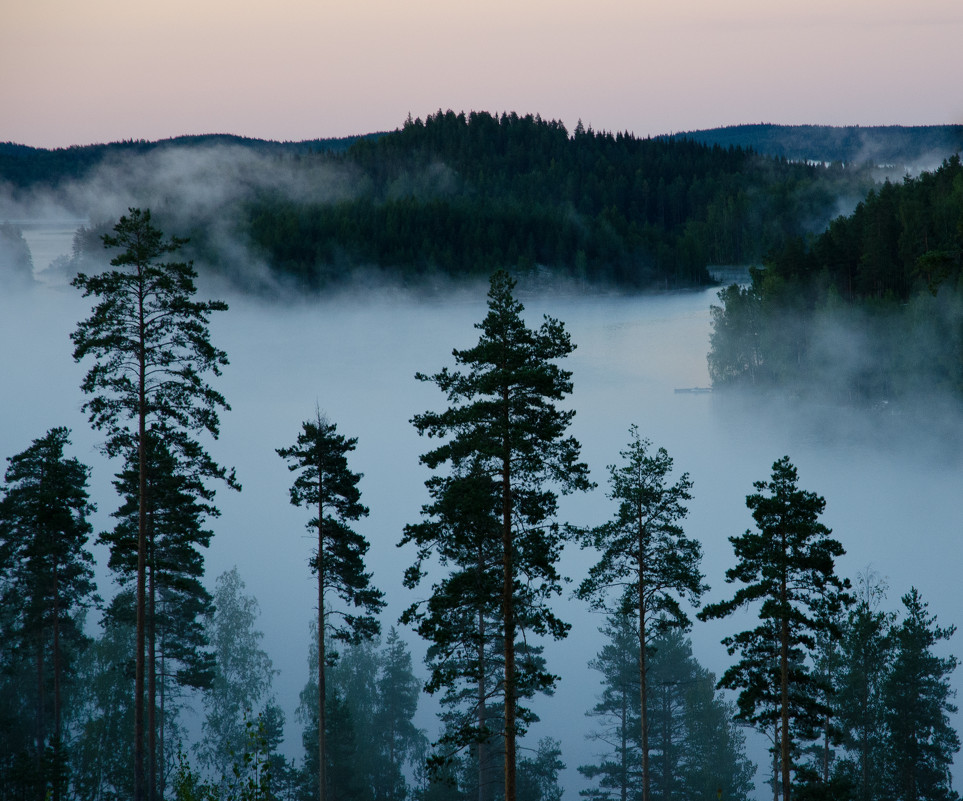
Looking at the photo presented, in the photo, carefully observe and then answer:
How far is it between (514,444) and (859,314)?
90496mm

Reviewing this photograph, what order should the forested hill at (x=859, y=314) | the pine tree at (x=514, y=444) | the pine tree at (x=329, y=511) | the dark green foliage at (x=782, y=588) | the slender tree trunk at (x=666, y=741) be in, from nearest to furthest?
1. the pine tree at (x=514, y=444)
2. the dark green foliage at (x=782, y=588)
3. the pine tree at (x=329, y=511)
4. the slender tree trunk at (x=666, y=741)
5. the forested hill at (x=859, y=314)

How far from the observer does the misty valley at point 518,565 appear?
794 inches

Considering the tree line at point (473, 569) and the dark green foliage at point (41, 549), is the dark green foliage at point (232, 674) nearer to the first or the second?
the tree line at point (473, 569)

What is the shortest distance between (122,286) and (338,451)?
743 centimetres

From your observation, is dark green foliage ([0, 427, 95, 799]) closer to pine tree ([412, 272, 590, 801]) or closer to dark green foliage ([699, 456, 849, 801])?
pine tree ([412, 272, 590, 801])

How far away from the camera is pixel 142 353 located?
70.0ft

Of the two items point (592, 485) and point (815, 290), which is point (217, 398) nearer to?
point (592, 485)

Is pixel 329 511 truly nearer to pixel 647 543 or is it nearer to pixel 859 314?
pixel 647 543

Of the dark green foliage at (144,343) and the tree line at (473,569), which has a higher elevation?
the dark green foliage at (144,343)

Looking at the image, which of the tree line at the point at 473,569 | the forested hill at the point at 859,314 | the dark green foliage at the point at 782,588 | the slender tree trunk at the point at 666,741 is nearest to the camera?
the tree line at the point at 473,569

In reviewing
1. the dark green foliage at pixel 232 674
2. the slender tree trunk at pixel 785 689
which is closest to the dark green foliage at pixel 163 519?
the slender tree trunk at pixel 785 689

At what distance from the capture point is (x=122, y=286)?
21.2 metres

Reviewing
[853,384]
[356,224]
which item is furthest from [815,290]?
[356,224]

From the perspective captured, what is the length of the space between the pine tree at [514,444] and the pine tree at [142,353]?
6033 mm
